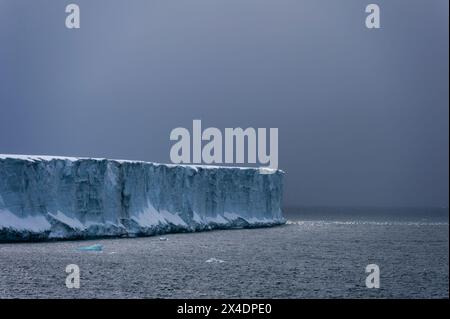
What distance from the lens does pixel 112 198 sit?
60.4 feet

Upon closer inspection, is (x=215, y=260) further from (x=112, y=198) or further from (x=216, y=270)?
(x=112, y=198)

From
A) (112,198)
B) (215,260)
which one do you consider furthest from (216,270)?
(112,198)

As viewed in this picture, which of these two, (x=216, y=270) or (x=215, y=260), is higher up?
(x=216, y=270)

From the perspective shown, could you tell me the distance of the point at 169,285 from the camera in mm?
9969

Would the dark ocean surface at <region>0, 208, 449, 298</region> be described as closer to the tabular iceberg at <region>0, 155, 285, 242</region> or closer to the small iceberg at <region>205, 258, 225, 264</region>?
the small iceberg at <region>205, 258, 225, 264</region>

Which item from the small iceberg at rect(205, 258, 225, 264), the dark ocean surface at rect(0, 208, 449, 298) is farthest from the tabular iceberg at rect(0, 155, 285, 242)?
the small iceberg at rect(205, 258, 225, 264)

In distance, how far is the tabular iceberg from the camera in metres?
16.2

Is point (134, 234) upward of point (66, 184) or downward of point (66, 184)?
downward

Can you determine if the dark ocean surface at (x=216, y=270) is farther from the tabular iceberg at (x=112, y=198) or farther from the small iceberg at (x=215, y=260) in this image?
the tabular iceberg at (x=112, y=198)
